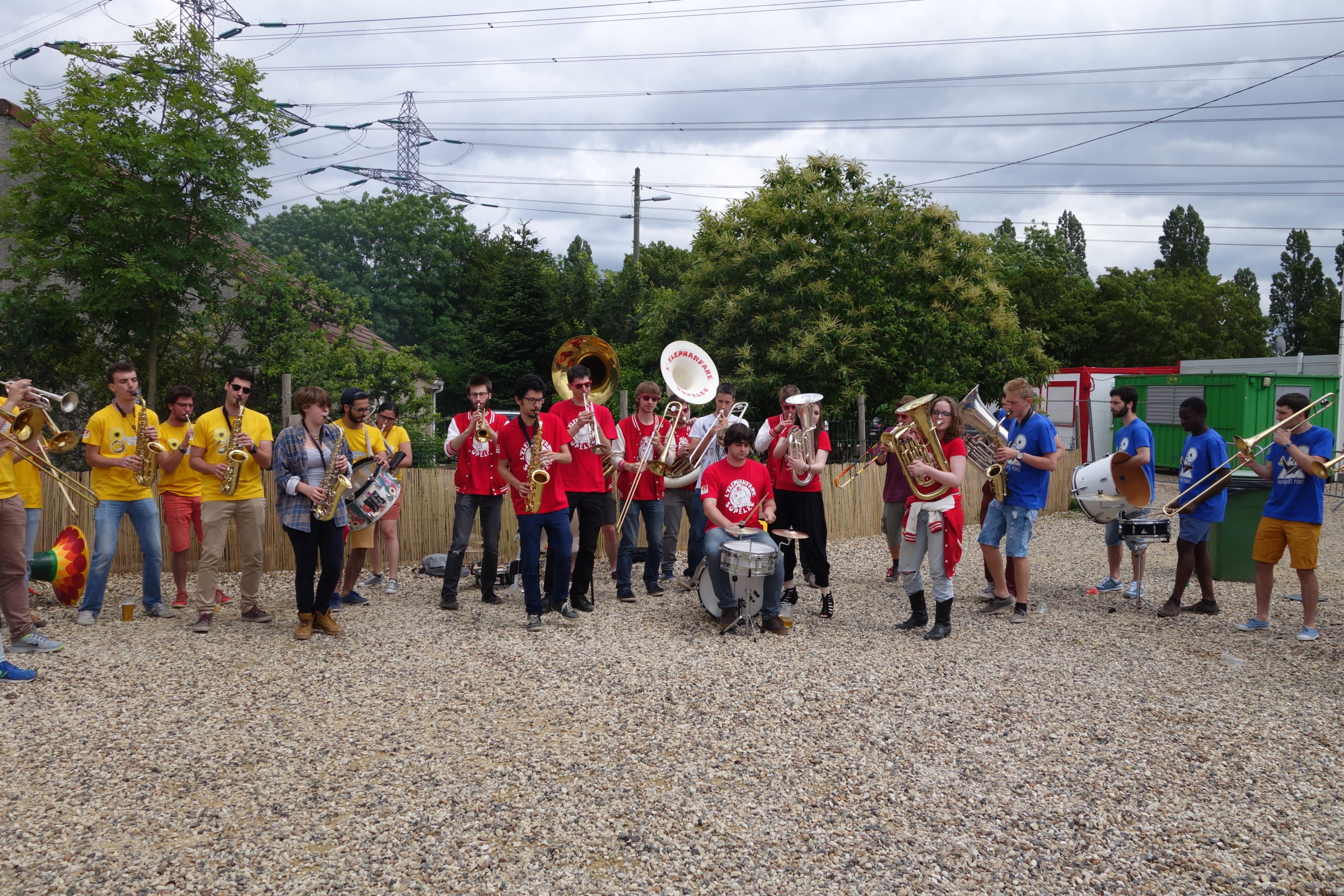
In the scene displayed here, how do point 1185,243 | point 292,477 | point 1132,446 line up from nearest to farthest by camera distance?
point 292,477 < point 1132,446 < point 1185,243

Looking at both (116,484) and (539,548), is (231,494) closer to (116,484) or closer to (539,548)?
(116,484)

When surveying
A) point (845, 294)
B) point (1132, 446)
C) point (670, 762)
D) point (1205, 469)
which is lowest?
point (670, 762)

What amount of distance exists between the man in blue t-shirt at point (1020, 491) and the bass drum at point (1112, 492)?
797mm

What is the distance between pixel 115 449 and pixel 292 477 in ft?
5.26

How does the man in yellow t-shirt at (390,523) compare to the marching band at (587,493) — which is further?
the man in yellow t-shirt at (390,523)

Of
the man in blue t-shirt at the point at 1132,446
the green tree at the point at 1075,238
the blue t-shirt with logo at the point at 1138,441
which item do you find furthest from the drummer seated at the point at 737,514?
the green tree at the point at 1075,238

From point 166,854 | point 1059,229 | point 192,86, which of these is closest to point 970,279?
point 192,86

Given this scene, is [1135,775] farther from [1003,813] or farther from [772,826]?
[772,826]

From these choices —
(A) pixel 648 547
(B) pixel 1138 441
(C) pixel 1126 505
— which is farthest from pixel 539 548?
(B) pixel 1138 441

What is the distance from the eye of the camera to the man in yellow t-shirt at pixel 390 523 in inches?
305

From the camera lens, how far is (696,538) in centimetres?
785

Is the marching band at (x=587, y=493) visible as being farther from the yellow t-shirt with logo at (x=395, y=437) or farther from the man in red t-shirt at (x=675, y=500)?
the yellow t-shirt with logo at (x=395, y=437)

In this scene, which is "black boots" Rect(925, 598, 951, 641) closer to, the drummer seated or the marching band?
the marching band

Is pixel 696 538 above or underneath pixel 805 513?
underneath
